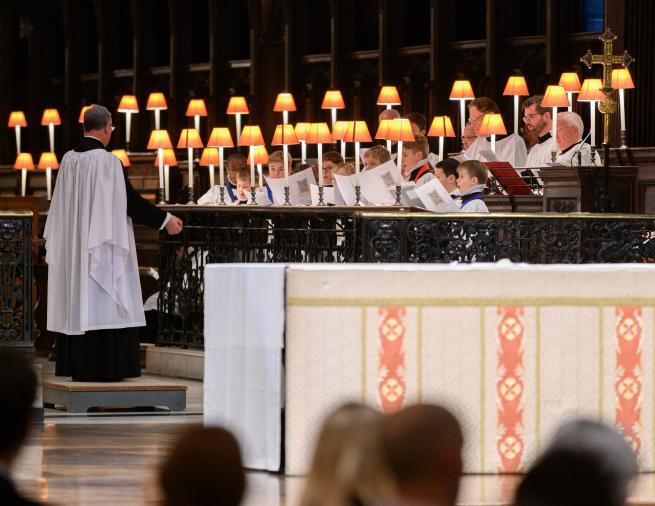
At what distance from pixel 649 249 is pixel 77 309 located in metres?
3.28

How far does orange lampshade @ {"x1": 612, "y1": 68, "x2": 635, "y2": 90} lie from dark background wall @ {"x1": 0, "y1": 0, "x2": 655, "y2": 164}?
2.23 m

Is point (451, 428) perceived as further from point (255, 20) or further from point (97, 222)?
point (255, 20)

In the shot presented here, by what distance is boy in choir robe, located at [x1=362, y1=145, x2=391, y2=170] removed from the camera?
34.9ft

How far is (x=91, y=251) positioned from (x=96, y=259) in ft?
0.18

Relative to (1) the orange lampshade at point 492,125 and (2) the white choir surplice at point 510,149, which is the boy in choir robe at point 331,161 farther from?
Answer: (2) the white choir surplice at point 510,149

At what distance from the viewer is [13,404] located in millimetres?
3008

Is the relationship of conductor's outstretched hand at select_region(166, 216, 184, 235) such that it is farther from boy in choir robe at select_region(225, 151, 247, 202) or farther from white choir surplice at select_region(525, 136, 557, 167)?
white choir surplice at select_region(525, 136, 557, 167)

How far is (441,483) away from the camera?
282 centimetres

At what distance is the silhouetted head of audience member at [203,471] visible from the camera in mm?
2623

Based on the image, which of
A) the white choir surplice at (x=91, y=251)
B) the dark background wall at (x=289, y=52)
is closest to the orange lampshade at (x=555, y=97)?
the dark background wall at (x=289, y=52)

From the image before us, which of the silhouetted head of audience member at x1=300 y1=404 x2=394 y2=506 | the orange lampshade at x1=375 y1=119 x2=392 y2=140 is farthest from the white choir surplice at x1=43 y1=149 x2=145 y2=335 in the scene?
the silhouetted head of audience member at x1=300 y1=404 x2=394 y2=506

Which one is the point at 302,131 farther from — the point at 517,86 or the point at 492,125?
the point at 517,86

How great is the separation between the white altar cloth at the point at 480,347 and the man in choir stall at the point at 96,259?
7.69ft

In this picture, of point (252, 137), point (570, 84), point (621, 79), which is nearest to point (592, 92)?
point (621, 79)
